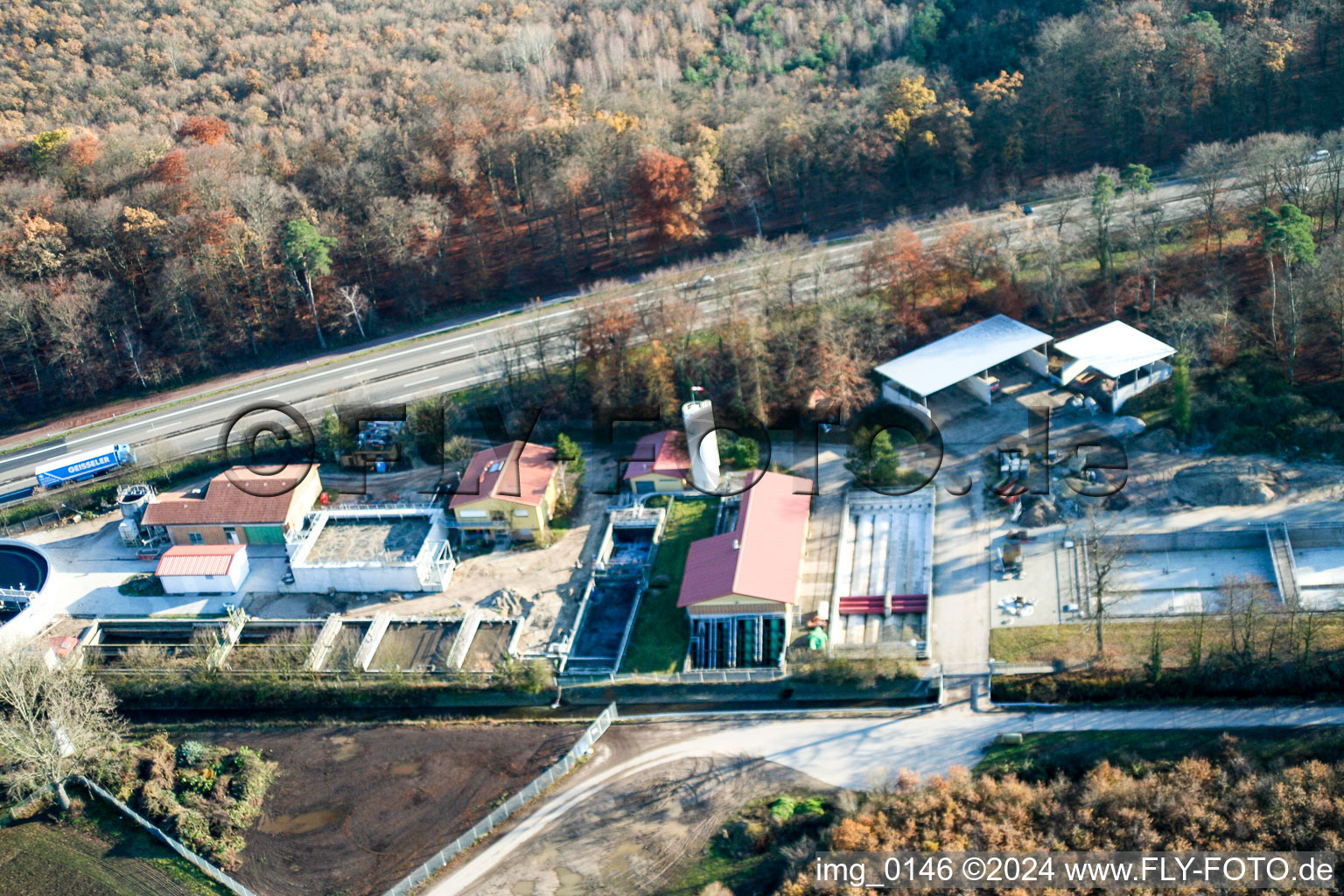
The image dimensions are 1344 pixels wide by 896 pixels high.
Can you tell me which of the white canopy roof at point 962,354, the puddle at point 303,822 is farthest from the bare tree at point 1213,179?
the puddle at point 303,822

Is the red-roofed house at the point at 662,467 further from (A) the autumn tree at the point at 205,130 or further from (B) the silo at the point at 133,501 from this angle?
(A) the autumn tree at the point at 205,130

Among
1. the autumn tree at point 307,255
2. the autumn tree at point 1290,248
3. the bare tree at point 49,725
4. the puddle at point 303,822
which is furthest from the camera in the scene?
the autumn tree at point 307,255

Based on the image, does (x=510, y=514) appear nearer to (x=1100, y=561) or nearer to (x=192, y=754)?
(x=192, y=754)

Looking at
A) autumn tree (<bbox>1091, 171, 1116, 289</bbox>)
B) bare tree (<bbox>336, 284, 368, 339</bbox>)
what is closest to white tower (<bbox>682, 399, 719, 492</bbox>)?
autumn tree (<bbox>1091, 171, 1116, 289</bbox>)

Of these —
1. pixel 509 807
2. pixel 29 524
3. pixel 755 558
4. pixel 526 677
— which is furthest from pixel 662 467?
pixel 29 524

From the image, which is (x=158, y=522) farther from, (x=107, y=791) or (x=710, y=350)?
(x=710, y=350)
